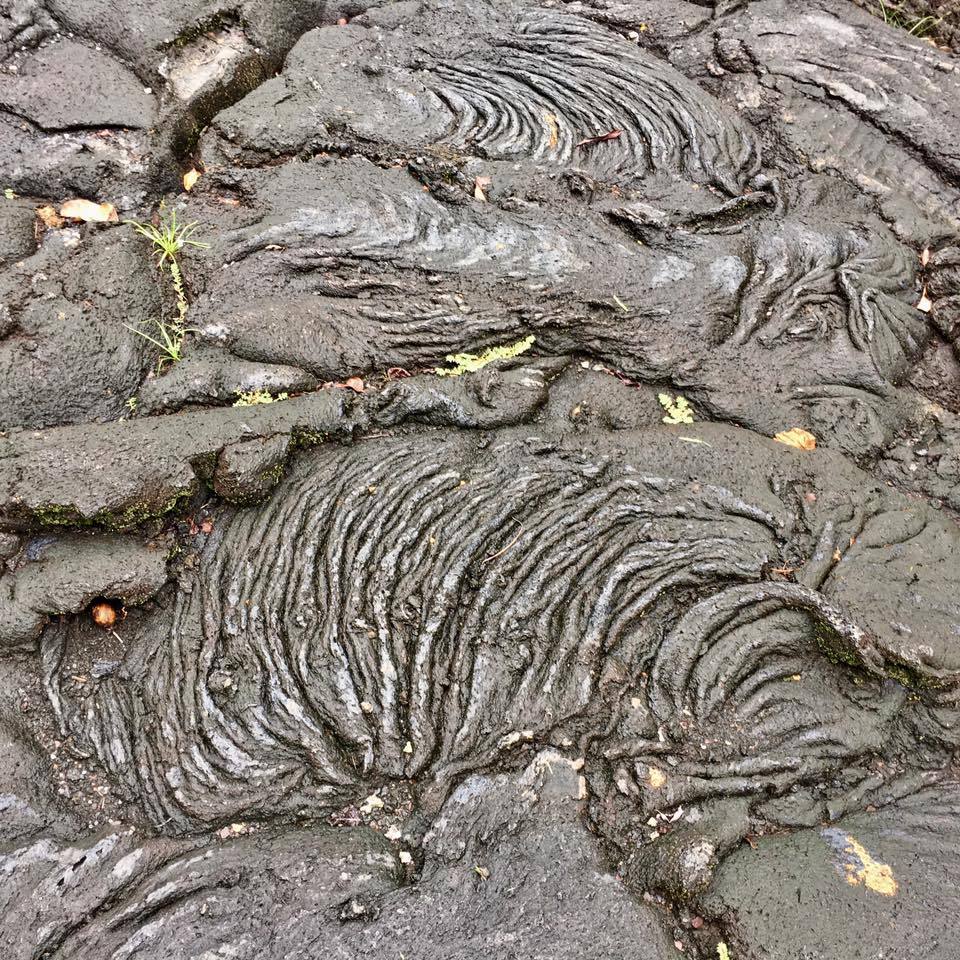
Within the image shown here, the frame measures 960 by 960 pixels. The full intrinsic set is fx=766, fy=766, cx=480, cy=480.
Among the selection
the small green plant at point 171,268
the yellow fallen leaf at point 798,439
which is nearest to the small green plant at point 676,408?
the yellow fallen leaf at point 798,439

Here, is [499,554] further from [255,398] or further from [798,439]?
[798,439]

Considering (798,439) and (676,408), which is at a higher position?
(798,439)

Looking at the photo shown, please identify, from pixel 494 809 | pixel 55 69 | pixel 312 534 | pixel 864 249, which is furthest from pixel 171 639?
pixel 864 249

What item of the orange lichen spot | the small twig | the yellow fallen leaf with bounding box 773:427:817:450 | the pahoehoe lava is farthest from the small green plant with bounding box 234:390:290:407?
the yellow fallen leaf with bounding box 773:427:817:450

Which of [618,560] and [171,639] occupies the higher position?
[618,560]

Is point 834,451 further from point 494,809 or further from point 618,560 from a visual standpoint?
point 494,809

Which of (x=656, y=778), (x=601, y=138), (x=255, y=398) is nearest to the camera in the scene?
(x=656, y=778)

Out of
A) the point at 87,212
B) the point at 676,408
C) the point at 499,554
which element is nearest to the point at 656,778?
the point at 499,554
